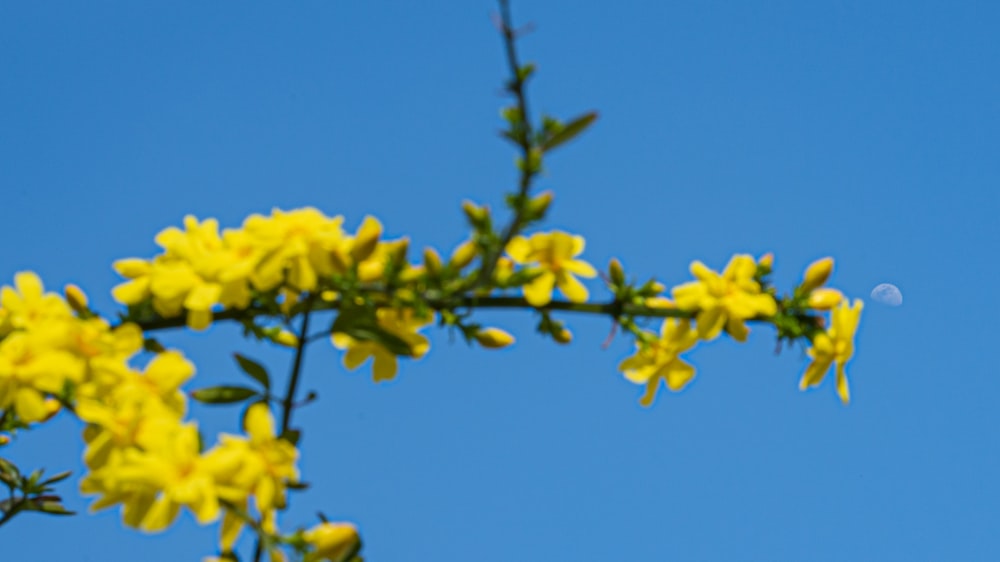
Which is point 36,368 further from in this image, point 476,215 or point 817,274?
point 817,274

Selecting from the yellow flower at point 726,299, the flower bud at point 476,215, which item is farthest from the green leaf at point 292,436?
the yellow flower at point 726,299

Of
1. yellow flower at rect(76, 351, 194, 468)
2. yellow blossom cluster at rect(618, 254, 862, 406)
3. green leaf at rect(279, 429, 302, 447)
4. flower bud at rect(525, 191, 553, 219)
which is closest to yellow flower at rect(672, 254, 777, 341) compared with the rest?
yellow blossom cluster at rect(618, 254, 862, 406)

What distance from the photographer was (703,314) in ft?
9.03

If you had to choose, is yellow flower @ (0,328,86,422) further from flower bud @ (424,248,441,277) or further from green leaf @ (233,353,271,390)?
flower bud @ (424,248,441,277)

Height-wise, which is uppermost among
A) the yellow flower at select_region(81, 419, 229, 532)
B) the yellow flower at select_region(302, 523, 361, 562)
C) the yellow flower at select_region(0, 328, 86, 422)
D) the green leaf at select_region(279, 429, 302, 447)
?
the yellow flower at select_region(0, 328, 86, 422)

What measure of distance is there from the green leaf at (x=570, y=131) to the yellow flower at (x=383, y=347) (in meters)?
0.58

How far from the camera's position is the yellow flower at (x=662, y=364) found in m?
2.93

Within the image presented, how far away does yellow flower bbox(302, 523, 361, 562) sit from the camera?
2391 mm

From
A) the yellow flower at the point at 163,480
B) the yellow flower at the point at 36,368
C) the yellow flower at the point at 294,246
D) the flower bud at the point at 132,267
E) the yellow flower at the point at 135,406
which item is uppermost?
the flower bud at the point at 132,267

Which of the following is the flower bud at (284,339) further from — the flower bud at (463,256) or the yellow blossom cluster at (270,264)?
the flower bud at (463,256)

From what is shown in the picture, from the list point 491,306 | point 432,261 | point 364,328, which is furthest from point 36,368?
point 491,306

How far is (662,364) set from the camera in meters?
2.95

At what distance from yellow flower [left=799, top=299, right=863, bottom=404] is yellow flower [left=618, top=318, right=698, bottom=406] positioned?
308 mm

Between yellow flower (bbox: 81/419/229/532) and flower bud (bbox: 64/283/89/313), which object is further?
flower bud (bbox: 64/283/89/313)
